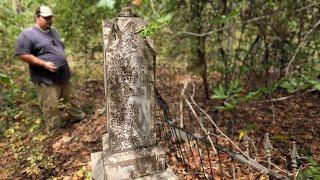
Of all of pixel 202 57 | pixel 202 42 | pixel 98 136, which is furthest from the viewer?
pixel 202 57

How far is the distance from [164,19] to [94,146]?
3497 millimetres

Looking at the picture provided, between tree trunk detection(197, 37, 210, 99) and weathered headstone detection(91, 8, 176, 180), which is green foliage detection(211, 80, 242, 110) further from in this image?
tree trunk detection(197, 37, 210, 99)

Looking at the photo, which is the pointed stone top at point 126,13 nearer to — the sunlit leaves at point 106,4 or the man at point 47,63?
the sunlit leaves at point 106,4

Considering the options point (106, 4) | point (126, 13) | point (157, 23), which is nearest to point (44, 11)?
point (126, 13)

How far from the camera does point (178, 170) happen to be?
3.59m

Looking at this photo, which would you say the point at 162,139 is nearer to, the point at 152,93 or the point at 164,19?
the point at 152,93

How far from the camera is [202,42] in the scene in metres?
6.22

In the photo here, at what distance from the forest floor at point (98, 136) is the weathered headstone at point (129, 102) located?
129cm

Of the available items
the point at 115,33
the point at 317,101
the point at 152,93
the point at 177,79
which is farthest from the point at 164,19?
the point at 177,79

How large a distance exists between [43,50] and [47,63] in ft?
0.82

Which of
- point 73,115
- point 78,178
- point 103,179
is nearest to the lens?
point 103,179

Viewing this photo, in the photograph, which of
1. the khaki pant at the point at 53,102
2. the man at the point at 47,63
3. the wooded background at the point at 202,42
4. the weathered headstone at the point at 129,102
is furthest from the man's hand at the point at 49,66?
the weathered headstone at the point at 129,102

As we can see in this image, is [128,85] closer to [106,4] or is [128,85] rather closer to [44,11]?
[106,4]

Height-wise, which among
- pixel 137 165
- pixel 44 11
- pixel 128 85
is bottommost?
pixel 137 165
